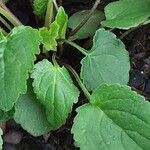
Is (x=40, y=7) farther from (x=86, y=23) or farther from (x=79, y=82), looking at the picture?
(x=79, y=82)

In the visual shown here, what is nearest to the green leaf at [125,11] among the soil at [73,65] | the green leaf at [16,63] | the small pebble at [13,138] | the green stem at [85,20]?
the green stem at [85,20]

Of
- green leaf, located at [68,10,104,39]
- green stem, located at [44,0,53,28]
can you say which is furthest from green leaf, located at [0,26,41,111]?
green leaf, located at [68,10,104,39]

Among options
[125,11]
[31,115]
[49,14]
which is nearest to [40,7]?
[49,14]

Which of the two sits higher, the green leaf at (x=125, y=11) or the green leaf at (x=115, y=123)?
the green leaf at (x=125, y=11)

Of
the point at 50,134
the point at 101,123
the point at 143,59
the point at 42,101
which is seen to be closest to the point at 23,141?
the point at 50,134

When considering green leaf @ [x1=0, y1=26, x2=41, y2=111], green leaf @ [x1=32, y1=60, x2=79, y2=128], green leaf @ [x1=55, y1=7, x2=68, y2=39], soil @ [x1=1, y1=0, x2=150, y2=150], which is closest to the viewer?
green leaf @ [x1=0, y1=26, x2=41, y2=111]

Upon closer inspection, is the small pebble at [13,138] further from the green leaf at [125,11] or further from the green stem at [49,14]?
the green leaf at [125,11]

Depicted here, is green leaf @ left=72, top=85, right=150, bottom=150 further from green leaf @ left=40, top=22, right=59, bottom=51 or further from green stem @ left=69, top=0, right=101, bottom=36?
green stem @ left=69, top=0, right=101, bottom=36

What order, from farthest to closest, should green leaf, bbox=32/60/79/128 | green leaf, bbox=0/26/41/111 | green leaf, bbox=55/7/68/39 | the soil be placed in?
the soil
green leaf, bbox=55/7/68/39
green leaf, bbox=32/60/79/128
green leaf, bbox=0/26/41/111
